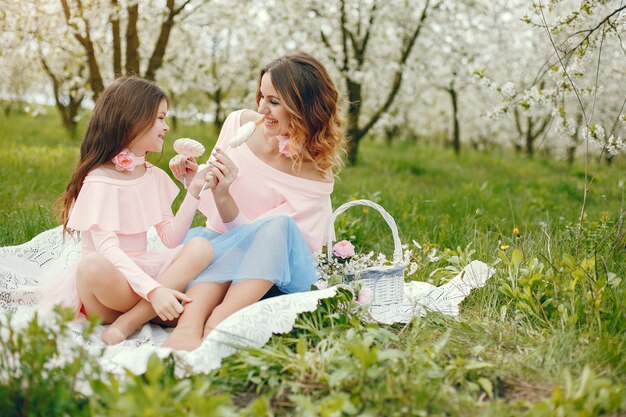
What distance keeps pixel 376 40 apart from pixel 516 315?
7.47 metres

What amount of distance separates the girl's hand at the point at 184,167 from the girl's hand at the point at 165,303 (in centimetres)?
64

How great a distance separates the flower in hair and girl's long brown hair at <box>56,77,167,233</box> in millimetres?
32

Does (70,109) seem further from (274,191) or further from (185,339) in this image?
(185,339)

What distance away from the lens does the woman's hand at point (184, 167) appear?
9.71 ft

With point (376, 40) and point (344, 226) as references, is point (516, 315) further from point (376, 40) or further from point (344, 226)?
point (376, 40)

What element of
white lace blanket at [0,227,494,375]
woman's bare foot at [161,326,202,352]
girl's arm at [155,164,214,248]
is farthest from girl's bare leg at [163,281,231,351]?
girl's arm at [155,164,214,248]

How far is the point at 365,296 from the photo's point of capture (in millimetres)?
2854

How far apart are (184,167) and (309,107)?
62cm

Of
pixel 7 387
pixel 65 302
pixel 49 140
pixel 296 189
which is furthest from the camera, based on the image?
pixel 49 140

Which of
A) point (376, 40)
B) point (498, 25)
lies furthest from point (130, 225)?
point (498, 25)

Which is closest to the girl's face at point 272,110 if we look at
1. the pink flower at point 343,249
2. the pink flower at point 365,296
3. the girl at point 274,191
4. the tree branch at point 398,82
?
the girl at point 274,191

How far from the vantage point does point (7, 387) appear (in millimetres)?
1917

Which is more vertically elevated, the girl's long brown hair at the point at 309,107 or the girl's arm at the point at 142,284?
the girl's long brown hair at the point at 309,107

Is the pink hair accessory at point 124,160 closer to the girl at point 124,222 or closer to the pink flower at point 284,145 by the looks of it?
the girl at point 124,222
